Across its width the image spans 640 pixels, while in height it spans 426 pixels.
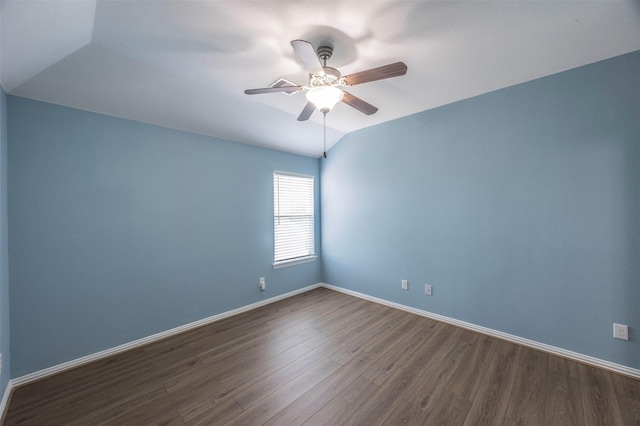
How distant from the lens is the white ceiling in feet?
4.85

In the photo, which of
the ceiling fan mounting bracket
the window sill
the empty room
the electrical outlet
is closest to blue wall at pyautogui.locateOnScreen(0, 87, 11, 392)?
the empty room

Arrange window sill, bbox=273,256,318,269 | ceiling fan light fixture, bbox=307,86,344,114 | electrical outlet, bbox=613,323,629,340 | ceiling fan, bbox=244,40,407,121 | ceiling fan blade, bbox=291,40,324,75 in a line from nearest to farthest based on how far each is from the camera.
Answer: ceiling fan blade, bbox=291,40,324,75 → ceiling fan, bbox=244,40,407,121 → ceiling fan light fixture, bbox=307,86,344,114 → electrical outlet, bbox=613,323,629,340 → window sill, bbox=273,256,318,269

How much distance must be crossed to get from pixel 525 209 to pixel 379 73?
2020 millimetres

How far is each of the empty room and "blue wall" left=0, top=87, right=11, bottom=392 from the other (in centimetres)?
3

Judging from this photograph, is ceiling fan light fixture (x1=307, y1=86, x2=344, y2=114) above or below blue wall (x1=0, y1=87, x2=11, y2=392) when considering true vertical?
above

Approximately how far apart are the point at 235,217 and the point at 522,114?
3.41 metres

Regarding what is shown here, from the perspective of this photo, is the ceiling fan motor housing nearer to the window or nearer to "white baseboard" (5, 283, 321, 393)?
the window

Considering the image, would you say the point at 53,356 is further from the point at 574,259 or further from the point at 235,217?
the point at 574,259

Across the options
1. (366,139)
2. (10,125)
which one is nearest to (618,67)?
(366,139)

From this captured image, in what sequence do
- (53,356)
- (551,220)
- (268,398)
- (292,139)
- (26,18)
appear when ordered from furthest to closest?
1. (292,139)
2. (551,220)
3. (53,356)
4. (268,398)
5. (26,18)

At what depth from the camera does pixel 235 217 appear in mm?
3236

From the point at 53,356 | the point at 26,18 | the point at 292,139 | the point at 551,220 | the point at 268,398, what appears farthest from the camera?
the point at 292,139

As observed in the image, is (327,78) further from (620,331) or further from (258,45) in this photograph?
(620,331)

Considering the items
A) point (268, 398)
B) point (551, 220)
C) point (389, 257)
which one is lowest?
point (268, 398)
